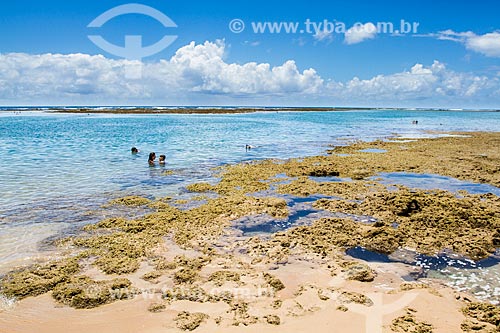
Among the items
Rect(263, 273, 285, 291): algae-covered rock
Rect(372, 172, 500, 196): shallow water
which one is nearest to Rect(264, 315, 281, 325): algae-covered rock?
Rect(263, 273, 285, 291): algae-covered rock

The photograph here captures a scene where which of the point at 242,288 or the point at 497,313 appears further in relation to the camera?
the point at 242,288

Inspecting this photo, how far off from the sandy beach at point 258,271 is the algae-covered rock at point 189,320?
0.10 feet

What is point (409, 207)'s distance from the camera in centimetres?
1221

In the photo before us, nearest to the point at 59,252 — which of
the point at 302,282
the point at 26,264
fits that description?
the point at 26,264

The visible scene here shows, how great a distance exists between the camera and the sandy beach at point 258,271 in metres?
6.36

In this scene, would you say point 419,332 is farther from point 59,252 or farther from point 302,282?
point 59,252

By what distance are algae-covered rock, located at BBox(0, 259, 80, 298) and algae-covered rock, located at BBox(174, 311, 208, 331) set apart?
3300 millimetres

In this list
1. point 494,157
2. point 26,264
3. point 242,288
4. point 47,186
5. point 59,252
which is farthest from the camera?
point 494,157

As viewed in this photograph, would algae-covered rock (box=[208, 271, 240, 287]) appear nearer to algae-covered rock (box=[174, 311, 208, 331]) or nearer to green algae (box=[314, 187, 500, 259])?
algae-covered rock (box=[174, 311, 208, 331])

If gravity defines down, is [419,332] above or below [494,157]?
below

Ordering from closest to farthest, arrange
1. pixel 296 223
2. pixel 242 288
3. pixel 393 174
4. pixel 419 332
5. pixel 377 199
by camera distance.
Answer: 1. pixel 419 332
2. pixel 242 288
3. pixel 296 223
4. pixel 377 199
5. pixel 393 174

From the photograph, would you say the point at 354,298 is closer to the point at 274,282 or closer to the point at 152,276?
the point at 274,282

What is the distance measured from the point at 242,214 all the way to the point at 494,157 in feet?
71.6

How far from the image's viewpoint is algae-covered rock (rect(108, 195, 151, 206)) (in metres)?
13.9
